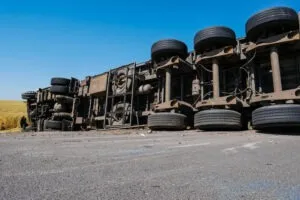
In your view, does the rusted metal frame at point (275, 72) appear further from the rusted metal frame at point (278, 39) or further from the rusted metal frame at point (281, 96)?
the rusted metal frame at point (281, 96)

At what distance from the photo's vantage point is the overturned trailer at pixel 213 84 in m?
8.80

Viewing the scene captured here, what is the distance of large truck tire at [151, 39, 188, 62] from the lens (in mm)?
12336

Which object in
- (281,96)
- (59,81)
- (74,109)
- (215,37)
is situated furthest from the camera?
(59,81)

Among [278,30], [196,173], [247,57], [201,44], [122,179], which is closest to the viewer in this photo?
[122,179]

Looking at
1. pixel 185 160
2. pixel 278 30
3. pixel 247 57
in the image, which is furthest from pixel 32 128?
pixel 185 160

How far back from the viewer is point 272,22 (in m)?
9.02

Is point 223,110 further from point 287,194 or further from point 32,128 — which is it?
point 32,128

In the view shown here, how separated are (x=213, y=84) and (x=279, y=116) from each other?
3518mm

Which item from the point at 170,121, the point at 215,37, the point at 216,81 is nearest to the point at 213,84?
the point at 216,81

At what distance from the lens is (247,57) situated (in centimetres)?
1043

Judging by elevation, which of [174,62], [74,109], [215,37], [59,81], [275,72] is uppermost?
[215,37]

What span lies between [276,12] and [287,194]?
8.86m

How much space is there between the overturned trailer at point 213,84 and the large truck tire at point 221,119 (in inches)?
1.3

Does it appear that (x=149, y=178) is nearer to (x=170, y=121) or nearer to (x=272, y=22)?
(x=170, y=121)
